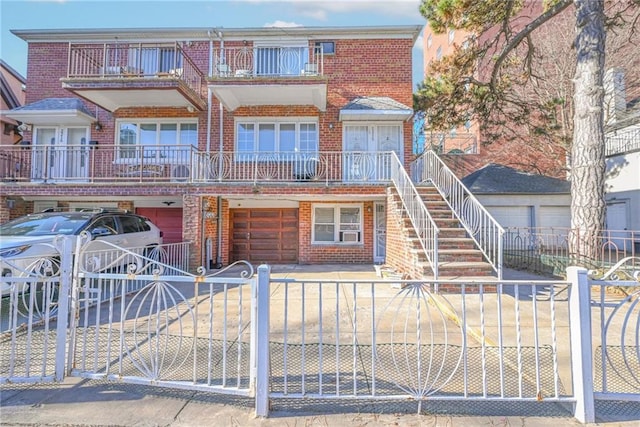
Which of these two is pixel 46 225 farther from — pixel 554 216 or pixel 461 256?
pixel 554 216

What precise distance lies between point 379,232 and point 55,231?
842 cm

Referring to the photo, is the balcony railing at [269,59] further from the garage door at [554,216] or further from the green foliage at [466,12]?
the garage door at [554,216]

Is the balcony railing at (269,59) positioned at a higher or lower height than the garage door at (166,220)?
higher

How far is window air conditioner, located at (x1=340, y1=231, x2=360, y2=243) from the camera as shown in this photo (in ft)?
36.1

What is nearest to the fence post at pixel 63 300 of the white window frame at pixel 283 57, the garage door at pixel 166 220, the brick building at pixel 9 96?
the garage door at pixel 166 220

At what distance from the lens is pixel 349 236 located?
11.0 meters

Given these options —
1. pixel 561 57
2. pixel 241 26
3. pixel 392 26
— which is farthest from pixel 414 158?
pixel 561 57

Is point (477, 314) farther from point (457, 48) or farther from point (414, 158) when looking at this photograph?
point (457, 48)

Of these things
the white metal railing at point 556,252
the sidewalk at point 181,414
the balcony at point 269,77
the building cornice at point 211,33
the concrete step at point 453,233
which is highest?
the building cornice at point 211,33

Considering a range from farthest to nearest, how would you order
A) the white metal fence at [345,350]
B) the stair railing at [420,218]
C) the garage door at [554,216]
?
the garage door at [554,216] → the stair railing at [420,218] → the white metal fence at [345,350]

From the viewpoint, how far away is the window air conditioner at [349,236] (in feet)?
36.1

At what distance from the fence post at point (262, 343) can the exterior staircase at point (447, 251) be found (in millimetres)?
4321

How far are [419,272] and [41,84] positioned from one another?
13961 mm

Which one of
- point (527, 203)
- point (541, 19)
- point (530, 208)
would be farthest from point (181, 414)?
point (530, 208)
